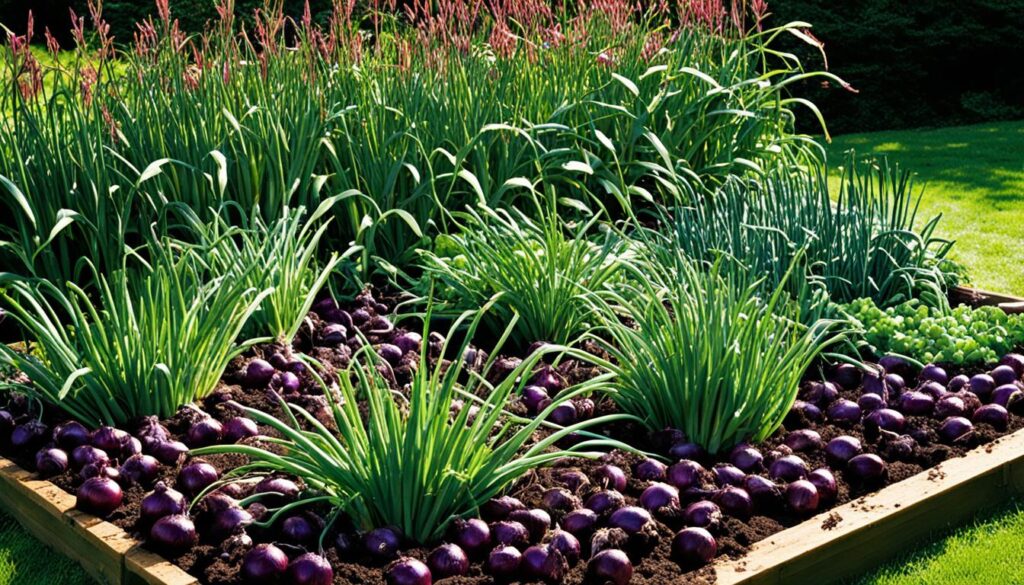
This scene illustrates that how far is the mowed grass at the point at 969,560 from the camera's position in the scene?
302 cm

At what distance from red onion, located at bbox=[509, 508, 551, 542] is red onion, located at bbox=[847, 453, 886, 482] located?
96 cm

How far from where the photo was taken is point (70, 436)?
3.46 metres

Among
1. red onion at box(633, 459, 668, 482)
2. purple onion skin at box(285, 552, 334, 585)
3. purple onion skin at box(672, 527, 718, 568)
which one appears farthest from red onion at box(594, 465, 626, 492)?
purple onion skin at box(285, 552, 334, 585)

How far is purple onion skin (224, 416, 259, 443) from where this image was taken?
11.3 feet

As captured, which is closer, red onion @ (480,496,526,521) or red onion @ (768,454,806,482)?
red onion @ (480,496,526,521)

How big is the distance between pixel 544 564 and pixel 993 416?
5.74 ft

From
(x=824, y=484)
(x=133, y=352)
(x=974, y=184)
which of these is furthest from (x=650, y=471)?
(x=974, y=184)

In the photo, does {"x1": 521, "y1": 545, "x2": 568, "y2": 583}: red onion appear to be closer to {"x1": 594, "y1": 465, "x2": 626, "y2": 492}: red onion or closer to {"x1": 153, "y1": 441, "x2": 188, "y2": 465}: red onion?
{"x1": 594, "y1": 465, "x2": 626, "y2": 492}: red onion

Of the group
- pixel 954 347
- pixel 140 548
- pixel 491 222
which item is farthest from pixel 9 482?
pixel 954 347

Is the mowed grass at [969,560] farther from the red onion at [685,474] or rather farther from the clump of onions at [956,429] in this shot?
the red onion at [685,474]

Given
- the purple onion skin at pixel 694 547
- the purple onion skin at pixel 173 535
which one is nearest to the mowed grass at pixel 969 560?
the purple onion skin at pixel 694 547

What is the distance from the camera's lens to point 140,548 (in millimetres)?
2891

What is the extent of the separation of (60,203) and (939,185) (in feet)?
21.2

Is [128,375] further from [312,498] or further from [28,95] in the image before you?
[28,95]
